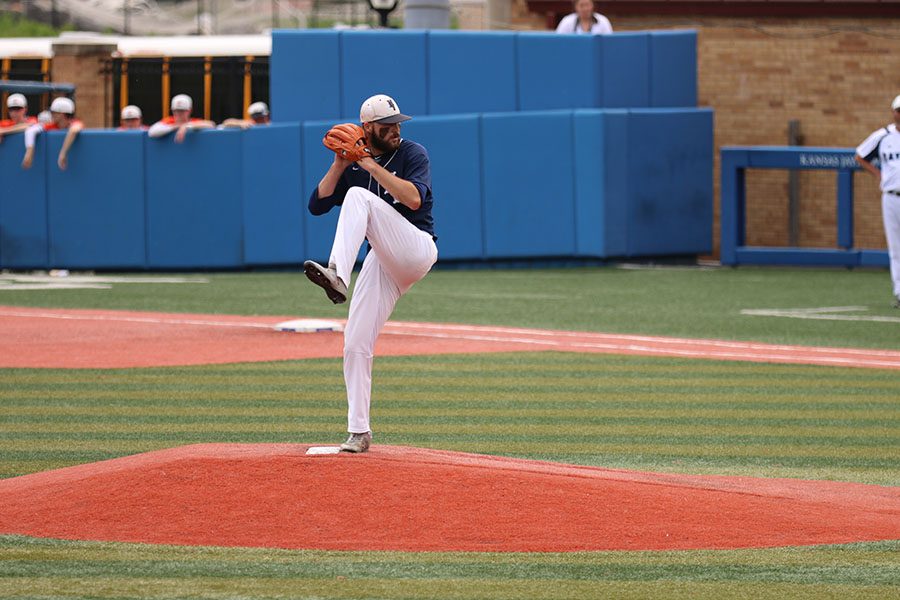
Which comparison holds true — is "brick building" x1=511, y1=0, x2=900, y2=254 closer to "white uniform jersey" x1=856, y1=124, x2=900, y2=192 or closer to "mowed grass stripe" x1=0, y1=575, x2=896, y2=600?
"white uniform jersey" x1=856, y1=124, x2=900, y2=192

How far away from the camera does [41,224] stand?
67.4ft

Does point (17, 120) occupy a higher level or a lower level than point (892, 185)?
higher

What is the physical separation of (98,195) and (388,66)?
430cm

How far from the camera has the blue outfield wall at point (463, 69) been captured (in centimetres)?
2025

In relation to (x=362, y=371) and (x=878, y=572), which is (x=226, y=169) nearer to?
(x=362, y=371)

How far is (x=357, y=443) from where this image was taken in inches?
285

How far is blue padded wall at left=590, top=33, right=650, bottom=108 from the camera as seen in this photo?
66.4 feet

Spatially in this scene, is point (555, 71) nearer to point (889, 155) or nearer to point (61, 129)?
point (889, 155)

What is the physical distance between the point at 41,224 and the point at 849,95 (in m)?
11.8

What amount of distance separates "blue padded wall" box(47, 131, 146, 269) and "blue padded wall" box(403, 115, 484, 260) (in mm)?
3821

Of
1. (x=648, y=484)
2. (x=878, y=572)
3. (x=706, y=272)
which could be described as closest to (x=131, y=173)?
(x=706, y=272)

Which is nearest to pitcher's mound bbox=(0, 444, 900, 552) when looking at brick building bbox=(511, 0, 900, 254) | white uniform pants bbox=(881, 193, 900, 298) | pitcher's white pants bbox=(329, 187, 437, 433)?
pitcher's white pants bbox=(329, 187, 437, 433)

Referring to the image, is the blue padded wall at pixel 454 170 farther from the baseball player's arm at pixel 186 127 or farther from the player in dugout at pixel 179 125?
the player in dugout at pixel 179 125

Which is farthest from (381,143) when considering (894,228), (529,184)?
(529,184)
